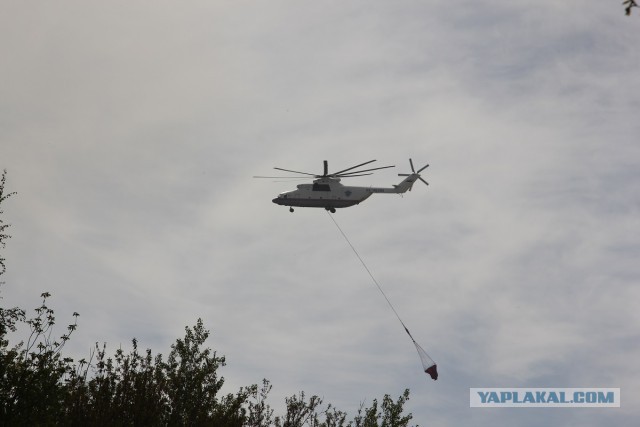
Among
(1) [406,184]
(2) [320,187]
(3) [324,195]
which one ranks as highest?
(1) [406,184]

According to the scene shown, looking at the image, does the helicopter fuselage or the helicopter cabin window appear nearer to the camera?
the helicopter fuselage

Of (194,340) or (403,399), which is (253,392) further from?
(403,399)

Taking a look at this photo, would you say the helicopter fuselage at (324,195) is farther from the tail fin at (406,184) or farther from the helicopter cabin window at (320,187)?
the tail fin at (406,184)

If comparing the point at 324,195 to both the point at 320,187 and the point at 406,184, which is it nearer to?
the point at 320,187

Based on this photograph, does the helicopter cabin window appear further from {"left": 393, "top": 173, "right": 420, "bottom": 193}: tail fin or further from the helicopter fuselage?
{"left": 393, "top": 173, "right": 420, "bottom": 193}: tail fin

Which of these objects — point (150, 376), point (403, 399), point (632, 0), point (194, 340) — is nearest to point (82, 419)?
point (150, 376)

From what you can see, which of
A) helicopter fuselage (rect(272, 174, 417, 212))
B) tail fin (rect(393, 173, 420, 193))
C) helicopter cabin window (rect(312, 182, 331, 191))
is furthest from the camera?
tail fin (rect(393, 173, 420, 193))

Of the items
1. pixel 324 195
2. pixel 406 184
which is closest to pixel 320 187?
pixel 324 195

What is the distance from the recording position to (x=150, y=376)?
50.9 m

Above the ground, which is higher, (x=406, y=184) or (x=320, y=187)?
(x=406, y=184)

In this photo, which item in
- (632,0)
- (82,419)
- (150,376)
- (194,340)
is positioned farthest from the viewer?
(194,340)

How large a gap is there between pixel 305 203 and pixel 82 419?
Answer: 1250 inches

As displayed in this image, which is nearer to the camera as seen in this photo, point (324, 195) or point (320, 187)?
point (324, 195)

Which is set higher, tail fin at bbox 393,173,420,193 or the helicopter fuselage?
tail fin at bbox 393,173,420,193
